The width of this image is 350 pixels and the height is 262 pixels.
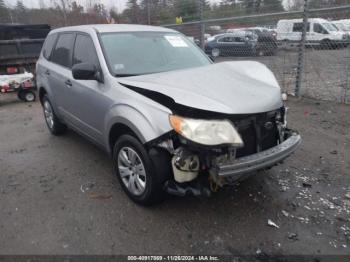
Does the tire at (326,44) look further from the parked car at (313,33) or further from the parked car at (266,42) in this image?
the parked car at (266,42)

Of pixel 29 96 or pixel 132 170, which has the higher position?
pixel 132 170

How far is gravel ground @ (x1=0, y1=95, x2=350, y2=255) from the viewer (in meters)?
2.69

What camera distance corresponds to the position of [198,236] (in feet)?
9.11

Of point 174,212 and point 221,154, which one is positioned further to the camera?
point 174,212

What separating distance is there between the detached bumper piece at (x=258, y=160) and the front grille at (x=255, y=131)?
0.29 feet

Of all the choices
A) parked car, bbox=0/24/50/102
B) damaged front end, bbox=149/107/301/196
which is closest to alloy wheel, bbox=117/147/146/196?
damaged front end, bbox=149/107/301/196

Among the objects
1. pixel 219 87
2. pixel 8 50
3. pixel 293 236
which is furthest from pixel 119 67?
pixel 8 50

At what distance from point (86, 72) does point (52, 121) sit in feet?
7.74

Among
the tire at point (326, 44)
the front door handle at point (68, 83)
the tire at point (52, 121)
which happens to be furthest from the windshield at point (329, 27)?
the tire at point (52, 121)

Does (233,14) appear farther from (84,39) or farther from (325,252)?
(325,252)

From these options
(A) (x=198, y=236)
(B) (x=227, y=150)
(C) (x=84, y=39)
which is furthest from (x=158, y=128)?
(C) (x=84, y=39)

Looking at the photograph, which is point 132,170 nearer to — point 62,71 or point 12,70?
point 62,71

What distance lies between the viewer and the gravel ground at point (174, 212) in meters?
2.69

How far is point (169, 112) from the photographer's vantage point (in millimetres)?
2682
